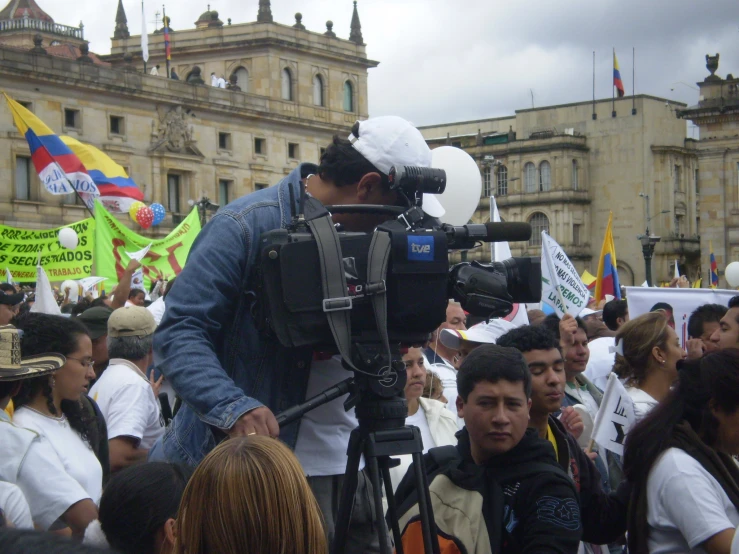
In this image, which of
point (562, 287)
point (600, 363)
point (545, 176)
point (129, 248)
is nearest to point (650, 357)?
point (600, 363)

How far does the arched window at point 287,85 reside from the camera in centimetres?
5544

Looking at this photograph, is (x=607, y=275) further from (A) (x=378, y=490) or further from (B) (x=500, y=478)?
(A) (x=378, y=490)

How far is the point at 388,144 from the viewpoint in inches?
130

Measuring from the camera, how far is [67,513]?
155 inches

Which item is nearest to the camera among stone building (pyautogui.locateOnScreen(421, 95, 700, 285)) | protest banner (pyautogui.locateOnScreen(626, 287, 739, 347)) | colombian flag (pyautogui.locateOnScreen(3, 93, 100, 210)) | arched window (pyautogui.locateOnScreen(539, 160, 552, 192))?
protest banner (pyautogui.locateOnScreen(626, 287, 739, 347))

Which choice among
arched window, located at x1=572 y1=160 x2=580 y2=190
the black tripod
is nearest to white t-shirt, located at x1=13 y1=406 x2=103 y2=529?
the black tripod

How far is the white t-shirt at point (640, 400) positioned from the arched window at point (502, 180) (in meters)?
59.4

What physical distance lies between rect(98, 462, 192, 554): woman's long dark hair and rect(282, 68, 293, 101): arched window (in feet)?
173

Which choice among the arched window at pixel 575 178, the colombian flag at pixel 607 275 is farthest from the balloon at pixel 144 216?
the arched window at pixel 575 178

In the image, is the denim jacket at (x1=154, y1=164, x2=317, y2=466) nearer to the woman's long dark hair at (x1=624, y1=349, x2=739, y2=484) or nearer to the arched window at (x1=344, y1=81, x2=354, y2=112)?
the woman's long dark hair at (x1=624, y1=349, x2=739, y2=484)

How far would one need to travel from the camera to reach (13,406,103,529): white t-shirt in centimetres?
390

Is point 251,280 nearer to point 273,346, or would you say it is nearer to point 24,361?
point 273,346

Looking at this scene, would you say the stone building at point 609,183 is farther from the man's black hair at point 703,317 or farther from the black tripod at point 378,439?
the black tripod at point 378,439

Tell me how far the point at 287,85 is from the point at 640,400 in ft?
170
